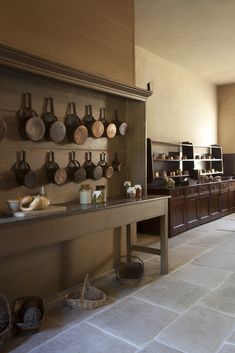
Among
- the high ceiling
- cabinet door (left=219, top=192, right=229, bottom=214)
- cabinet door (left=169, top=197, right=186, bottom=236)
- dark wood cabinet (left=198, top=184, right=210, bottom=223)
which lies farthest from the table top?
cabinet door (left=219, top=192, right=229, bottom=214)

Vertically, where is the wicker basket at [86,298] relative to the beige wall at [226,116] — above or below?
below

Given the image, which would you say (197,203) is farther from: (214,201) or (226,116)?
(226,116)

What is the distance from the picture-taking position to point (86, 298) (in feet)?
9.24

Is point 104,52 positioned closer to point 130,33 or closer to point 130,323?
point 130,33

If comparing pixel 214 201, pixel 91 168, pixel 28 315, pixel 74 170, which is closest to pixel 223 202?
pixel 214 201

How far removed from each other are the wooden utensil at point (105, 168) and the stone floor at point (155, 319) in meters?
1.13

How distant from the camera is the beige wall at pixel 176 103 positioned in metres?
6.30

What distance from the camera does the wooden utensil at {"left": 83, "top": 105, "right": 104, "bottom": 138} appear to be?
340 cm

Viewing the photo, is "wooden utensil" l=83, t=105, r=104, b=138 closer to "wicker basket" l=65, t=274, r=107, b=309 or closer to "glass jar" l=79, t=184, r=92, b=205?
"glass jar" l=79, t=184, r=92, b=205

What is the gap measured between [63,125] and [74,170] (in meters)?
0.47

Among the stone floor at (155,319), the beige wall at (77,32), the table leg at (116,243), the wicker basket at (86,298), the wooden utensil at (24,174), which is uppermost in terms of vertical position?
the beige wall at (77,32)

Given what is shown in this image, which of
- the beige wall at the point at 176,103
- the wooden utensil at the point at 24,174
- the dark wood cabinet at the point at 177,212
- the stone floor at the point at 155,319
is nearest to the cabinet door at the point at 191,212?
the dark wood cabinet at the point at 177,212

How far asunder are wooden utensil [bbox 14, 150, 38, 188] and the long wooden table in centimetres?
41

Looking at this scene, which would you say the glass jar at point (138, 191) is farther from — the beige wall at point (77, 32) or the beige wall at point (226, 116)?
the beige wall at point (226, 116)
